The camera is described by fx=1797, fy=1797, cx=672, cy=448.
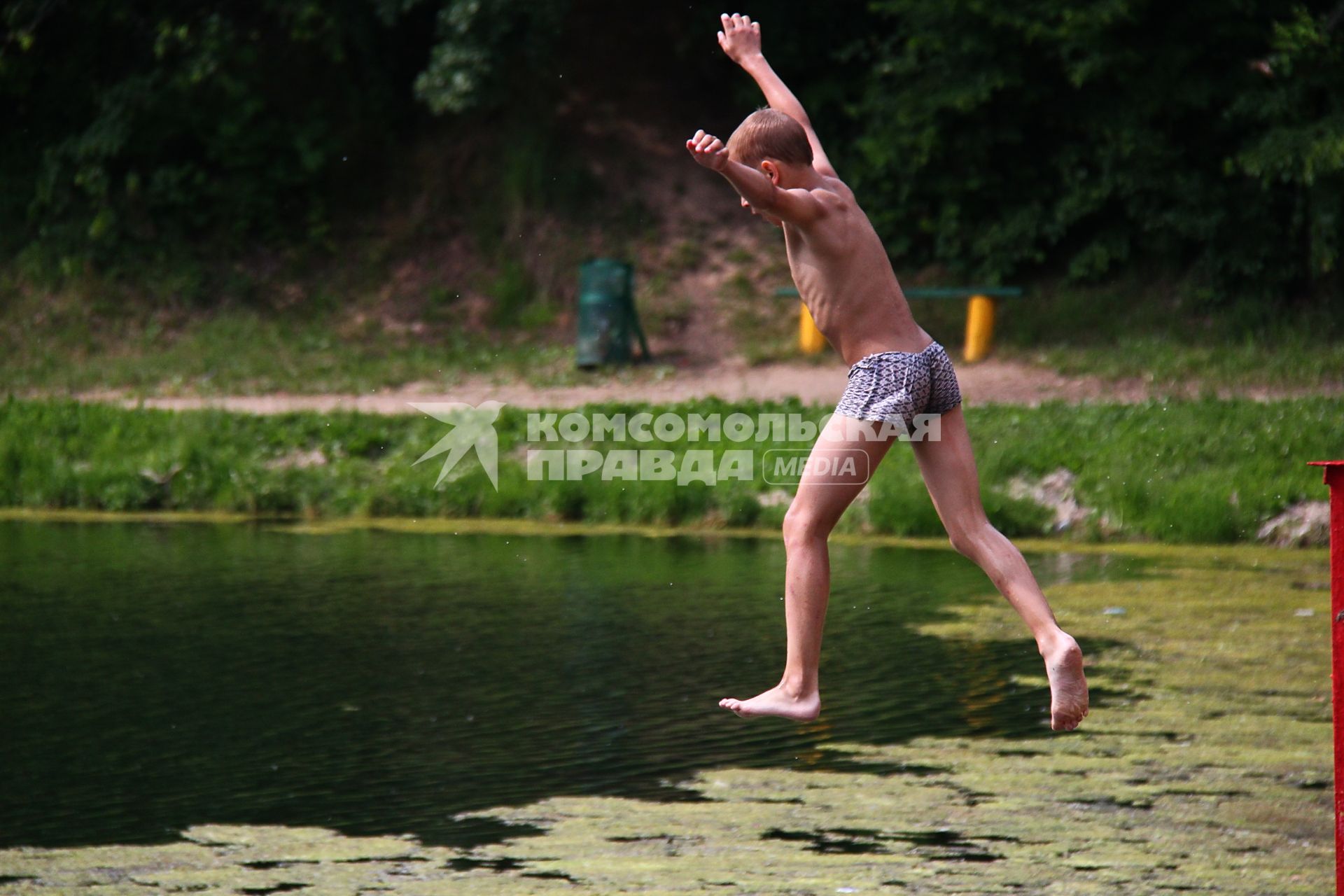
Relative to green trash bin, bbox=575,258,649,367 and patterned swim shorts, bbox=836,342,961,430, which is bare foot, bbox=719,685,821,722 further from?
green trash bin, bbox=575,258,649,367

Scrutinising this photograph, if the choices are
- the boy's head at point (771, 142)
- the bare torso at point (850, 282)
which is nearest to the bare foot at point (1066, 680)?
the bare torso at point (850, 282)

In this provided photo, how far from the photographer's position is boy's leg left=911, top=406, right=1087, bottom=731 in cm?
461

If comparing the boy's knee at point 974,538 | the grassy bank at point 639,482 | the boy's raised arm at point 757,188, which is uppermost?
the boy's raised arm at point 757,188

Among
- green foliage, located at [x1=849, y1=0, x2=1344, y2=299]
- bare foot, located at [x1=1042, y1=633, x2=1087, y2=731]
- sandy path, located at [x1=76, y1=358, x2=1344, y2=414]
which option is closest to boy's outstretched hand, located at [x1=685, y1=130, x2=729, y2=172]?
bare foot, located at [x1=1042, y1=633, x2=1087, y2=731]

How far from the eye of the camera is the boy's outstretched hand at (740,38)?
5.31 meters

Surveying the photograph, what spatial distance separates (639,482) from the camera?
12.8 m

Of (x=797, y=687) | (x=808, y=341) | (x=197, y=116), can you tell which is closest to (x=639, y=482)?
(x=808, y=341)

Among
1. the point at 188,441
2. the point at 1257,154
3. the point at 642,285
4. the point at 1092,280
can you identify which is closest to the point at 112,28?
the point at 642,285

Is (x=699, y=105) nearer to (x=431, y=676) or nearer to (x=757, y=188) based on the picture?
(x=431, y=676)

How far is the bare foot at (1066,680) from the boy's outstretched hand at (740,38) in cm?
195

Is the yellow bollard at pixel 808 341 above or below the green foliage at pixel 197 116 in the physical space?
below

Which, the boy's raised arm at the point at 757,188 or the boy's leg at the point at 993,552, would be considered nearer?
the boy's raised arm at the point at 757,188

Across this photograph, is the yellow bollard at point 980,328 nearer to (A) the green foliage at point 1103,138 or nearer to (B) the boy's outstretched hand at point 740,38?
(A) the green foliage at point 1103,138

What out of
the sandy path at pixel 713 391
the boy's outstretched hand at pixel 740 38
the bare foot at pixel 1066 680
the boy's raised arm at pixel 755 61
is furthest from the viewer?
the sandy path at pixel 713 391
